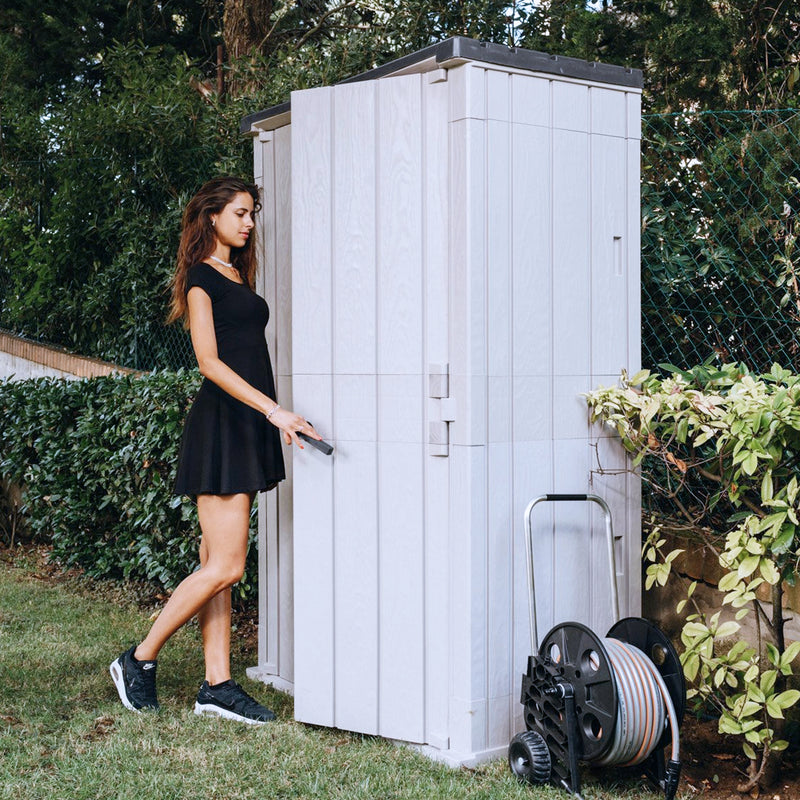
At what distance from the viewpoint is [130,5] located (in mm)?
9305

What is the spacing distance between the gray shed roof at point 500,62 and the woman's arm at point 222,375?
3.22 feet

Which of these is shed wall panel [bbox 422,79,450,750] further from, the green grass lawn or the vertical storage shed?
the green grass lawn

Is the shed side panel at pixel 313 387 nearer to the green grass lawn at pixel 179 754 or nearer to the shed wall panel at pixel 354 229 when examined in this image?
the shed wall panel at pixel 354 229

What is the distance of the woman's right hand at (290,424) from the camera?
139 inches

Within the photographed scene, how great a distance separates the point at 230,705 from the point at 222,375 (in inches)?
A: 47.4

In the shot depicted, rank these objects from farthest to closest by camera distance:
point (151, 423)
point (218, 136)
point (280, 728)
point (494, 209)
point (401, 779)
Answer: point (218, 136) → point (151, 423) → point (280, 728) → point (494, 209) → point (401, 779)

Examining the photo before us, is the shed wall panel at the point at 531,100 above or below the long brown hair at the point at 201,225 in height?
above

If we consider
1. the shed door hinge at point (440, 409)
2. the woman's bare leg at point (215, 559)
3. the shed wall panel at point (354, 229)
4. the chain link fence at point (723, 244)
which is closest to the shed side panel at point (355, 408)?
the shed wall panel at point (354, 229)

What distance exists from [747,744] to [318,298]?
2023 mm

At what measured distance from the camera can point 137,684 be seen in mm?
3863

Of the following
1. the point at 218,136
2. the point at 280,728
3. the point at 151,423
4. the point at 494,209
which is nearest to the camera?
the point at 494,209

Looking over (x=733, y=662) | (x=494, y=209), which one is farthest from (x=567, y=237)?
(x=733, y=662)

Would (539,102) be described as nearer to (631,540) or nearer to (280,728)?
(631,540)

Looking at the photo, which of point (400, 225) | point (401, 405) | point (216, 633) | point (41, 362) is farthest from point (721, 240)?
point (41, 362)
